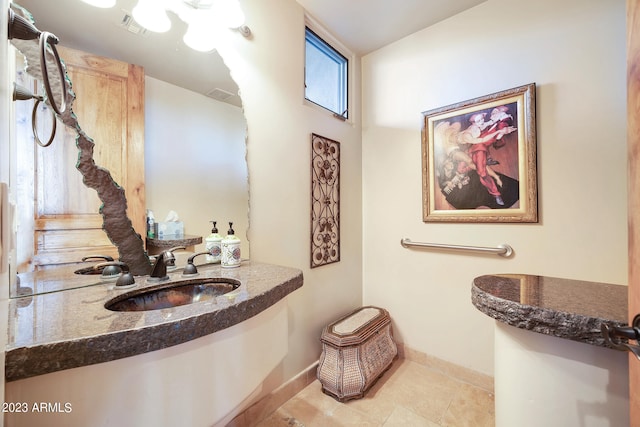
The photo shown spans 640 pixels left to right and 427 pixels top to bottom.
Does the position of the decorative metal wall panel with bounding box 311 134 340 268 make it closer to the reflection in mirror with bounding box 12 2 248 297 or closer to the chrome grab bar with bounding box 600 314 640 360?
the reflection in mirror with bounding box 12 2 248 297

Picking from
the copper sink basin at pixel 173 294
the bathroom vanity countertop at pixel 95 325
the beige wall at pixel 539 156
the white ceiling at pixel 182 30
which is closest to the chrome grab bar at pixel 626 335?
the bathroom vanity countertop at pixel 95 325

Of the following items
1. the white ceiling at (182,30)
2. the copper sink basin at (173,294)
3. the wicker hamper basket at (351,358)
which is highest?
the white ceiling at (182,30)

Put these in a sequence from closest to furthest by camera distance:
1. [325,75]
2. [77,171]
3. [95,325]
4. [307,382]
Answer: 1. [95,325]
2. [77,171]
3. [307,382]
4. [325,75]

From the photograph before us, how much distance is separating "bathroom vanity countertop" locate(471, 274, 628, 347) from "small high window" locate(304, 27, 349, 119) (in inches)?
61.4

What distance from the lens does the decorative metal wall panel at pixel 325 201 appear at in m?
1.71

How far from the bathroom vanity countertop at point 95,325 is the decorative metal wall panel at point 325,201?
0.87 m

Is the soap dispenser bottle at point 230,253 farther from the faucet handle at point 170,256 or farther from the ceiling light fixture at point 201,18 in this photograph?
the ceiling light fixture at point 201,18

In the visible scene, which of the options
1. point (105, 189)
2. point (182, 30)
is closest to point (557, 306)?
point (105, 189)

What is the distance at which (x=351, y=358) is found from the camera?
4.95 ft

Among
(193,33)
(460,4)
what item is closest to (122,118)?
(193,33)

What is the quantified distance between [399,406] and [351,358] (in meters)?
0.37

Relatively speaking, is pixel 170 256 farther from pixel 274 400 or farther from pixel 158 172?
pixel 274 400

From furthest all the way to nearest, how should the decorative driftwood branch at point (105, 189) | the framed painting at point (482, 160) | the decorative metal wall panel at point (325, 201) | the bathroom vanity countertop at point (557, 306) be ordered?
the decorative metal wall panel at point (325, 201), the framed painting at point (482, 160), the decorative driftwood branch at point (105, 189), the bathroom vanity countertop at point (557, 306)

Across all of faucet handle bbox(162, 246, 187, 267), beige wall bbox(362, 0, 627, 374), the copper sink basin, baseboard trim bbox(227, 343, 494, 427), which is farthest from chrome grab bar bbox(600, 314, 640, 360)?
baseboard trim bbox(227, 343, 494, 427)
